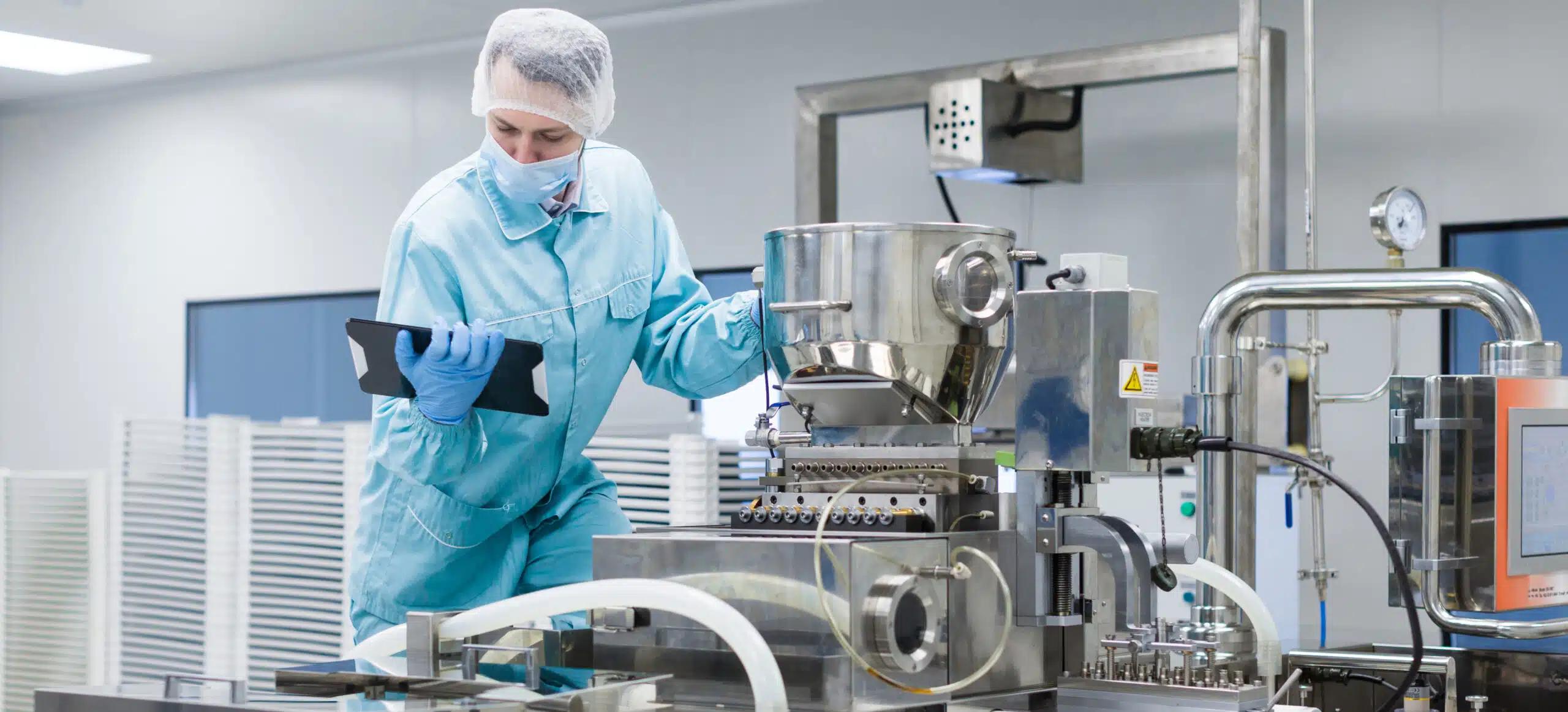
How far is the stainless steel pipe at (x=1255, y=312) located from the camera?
70.5 inches

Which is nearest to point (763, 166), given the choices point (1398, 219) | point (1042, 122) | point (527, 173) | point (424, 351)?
point (1042, 122)

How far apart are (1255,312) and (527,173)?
3.15 ft

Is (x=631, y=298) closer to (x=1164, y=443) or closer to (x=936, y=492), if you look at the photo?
(x=936, y=492)

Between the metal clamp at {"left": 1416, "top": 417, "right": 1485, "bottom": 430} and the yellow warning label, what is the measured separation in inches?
13.0

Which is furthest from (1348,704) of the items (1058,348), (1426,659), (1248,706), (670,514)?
(670,514)

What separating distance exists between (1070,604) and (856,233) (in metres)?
0.43

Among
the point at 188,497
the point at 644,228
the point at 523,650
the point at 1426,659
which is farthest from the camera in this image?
the point at 188,497

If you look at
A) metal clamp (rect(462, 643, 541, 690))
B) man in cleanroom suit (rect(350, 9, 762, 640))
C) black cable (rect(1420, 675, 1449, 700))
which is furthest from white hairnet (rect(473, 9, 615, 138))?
black cable (rect(1420, 675, 1449, 700))

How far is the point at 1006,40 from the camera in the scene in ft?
17.2

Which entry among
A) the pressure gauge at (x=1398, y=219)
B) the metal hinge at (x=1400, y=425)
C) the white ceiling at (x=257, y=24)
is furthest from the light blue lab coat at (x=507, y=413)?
the white ceiling at (x=257, y=24)

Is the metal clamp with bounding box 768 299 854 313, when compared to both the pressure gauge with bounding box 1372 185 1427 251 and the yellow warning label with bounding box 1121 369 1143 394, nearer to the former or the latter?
the yellow warning label with bounding box 1121 369 1143 394

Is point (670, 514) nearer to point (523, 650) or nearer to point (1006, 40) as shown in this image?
point (1006, 40)

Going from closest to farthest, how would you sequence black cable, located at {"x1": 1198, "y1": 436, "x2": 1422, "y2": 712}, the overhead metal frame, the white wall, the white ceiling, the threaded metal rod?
black cable, located at {"x1": 1198, "y1": 436, "x2": 1422, "y2": 712}, the threaded metal rod, the overhead metal frame, the white wall, the white ceiling

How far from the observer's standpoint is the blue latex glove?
1.92 m
